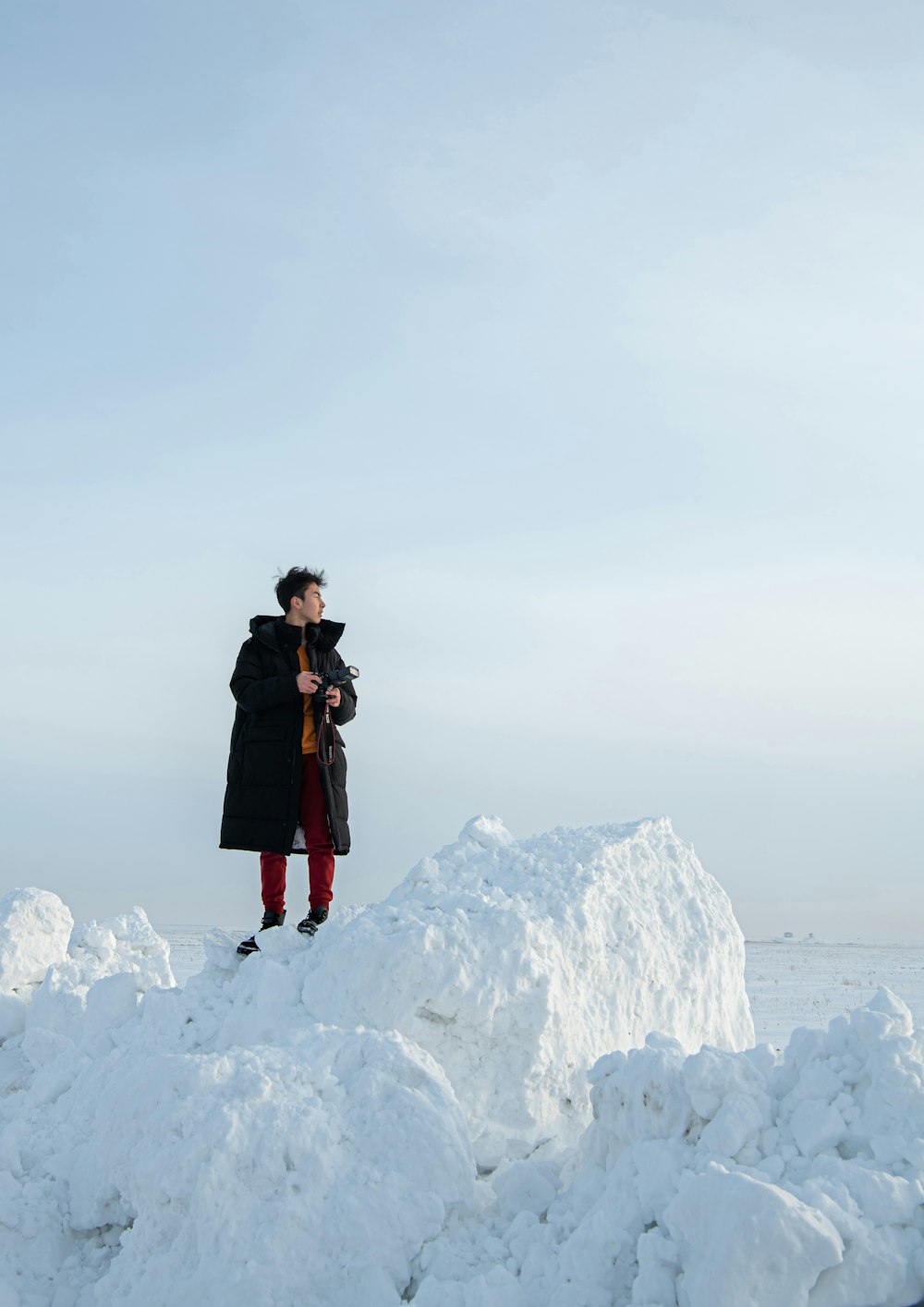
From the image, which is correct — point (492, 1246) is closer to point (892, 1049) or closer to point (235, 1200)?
point (235, 1200)

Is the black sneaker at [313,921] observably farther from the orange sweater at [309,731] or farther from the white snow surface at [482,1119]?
the orange sweater at [309,731]

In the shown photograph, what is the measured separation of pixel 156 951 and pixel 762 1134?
16.6 ft

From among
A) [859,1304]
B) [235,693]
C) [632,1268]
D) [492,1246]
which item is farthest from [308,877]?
[859,1304]

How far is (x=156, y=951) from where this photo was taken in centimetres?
708

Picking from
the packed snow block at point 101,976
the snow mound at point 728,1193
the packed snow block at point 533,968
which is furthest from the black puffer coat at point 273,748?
the snow mound at point 728,1193

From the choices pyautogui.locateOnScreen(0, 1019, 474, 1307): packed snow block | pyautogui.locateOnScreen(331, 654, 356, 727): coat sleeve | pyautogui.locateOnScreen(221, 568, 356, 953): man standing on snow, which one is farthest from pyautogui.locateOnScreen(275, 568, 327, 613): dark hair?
pyautogui.locateOnScreen(0, 1019, 474, 1307): packed snow block

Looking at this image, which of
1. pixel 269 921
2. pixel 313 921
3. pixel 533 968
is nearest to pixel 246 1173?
pixel 533 968

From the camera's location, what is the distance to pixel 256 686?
535 cm

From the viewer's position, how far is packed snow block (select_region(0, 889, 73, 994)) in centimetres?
685

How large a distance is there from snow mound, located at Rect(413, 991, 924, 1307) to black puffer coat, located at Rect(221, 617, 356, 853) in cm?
225

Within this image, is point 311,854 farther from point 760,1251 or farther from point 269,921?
point 760,1251

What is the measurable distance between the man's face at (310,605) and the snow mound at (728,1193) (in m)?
2.87

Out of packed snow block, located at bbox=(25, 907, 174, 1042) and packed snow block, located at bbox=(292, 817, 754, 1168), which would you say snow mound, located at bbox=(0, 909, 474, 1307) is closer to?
packed snow block, located at bbox=(292, 817, 754, 1168)

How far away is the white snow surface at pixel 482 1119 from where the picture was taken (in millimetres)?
2713
